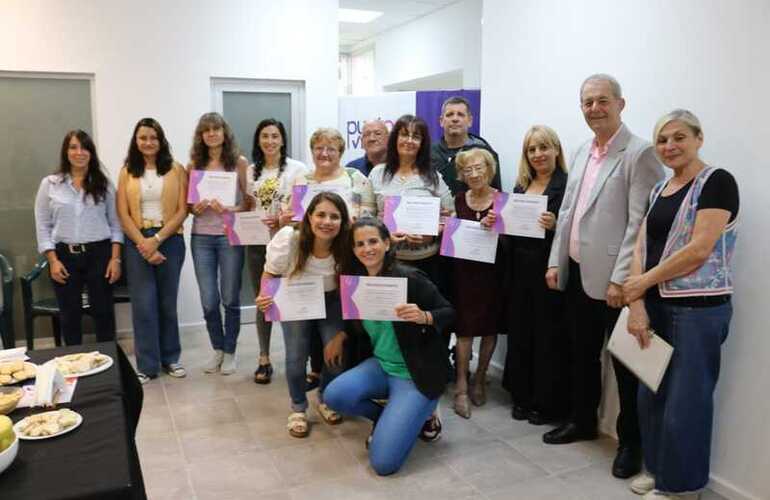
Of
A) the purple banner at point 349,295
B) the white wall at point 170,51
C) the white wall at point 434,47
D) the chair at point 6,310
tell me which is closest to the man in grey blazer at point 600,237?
the purple banner at point 349,295

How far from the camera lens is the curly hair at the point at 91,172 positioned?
12.0 feet

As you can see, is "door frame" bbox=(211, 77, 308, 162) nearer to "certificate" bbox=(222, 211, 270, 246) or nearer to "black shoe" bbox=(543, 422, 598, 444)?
"certificate" bbox=(222, 211, 270, 246)

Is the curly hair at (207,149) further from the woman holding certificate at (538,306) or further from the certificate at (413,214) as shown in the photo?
the woman holding certificate at (538,306)

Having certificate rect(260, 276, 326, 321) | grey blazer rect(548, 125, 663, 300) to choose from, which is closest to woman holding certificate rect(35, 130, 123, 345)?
certificate rect(260, 276, 326, 321)

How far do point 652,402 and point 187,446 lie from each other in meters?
2.12

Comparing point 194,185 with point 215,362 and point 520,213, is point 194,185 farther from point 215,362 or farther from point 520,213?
point 520,213

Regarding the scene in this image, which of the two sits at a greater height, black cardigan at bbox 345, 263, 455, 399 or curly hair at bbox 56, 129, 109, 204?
curly hair at bbox 56, 129, 109, 204

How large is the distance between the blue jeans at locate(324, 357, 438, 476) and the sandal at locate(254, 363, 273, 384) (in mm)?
1069

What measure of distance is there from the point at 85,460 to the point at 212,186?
8.03 feet

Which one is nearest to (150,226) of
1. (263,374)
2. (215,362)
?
(215,362)

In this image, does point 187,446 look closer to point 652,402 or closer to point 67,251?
point 67,251

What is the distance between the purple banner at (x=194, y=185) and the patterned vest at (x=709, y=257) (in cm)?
255

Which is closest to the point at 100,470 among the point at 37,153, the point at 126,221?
the point at 126,221

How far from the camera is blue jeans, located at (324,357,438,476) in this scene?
2734 mm
